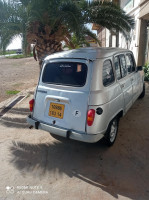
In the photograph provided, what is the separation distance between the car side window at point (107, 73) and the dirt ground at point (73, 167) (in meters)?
1.23

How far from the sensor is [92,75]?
8.66ft

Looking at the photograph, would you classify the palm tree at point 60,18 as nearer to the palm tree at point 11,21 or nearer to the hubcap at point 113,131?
the palm tree at point 11,21

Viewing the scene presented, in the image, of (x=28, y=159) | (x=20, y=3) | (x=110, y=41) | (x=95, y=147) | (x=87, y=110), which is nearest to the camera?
(x=87, y=110)

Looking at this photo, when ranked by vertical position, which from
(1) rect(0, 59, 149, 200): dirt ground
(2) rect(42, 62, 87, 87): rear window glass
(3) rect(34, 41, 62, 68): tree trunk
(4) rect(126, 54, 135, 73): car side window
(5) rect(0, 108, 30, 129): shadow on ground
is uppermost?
(3) rect(34, 41, 62, 68): tree trunk

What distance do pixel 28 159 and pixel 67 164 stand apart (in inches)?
30.3

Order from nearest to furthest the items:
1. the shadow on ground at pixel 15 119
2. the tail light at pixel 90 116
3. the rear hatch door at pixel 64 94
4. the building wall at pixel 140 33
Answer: the tail light at pixel 90 116 < the rear hatch door at pixel 64 94 < the shadow on ground at pixel 15 119 < the building wall at pixel 140 33

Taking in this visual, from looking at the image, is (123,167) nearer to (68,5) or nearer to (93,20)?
(68,5)

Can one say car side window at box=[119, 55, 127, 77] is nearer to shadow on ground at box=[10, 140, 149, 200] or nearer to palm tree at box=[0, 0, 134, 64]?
shadow on ground at box=[10, 140, 149, 200]

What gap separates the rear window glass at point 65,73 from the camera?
2775 millimetres

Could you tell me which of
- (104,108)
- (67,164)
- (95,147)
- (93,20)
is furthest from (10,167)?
(93,20)

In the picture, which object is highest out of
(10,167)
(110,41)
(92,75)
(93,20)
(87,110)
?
(110,41)

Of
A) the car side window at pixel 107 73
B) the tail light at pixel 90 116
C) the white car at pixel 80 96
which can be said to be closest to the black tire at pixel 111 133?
the white car at pixel 80 96

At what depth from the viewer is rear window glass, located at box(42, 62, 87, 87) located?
9.11 ft

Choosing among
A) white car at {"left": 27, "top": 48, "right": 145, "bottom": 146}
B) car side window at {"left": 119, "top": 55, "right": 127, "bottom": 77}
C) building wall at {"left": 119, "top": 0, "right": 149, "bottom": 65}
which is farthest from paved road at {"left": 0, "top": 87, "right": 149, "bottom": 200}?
building wall at {"left": 119, "top": 0, "right": 149, "bottom": 65}
